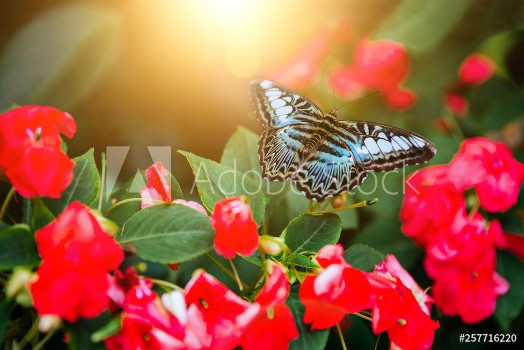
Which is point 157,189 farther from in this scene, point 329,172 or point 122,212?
point 329,172

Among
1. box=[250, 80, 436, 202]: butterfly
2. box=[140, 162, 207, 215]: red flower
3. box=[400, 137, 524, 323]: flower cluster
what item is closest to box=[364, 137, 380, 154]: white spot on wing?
box=[250, 80, 436, 202]: butterfly

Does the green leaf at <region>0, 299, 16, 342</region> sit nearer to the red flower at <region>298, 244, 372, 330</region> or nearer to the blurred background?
the red flower at <region>298, 244, 372, 330</region>

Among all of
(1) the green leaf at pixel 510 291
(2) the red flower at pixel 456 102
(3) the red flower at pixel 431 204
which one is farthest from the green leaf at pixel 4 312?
(2) the red flower at pixel 456 102

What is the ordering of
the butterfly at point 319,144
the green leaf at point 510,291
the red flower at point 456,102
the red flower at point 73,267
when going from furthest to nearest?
the red flower at point 456,102 → the green leaf at point 510,291 → the butterfly at point 319,144 → the red flower at point 73,267

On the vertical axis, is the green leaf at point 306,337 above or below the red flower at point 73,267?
below

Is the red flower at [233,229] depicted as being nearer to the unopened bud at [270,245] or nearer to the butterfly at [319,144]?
the unopened bud at [270,245]

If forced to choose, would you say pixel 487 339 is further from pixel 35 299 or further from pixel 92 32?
pixel 92 32
